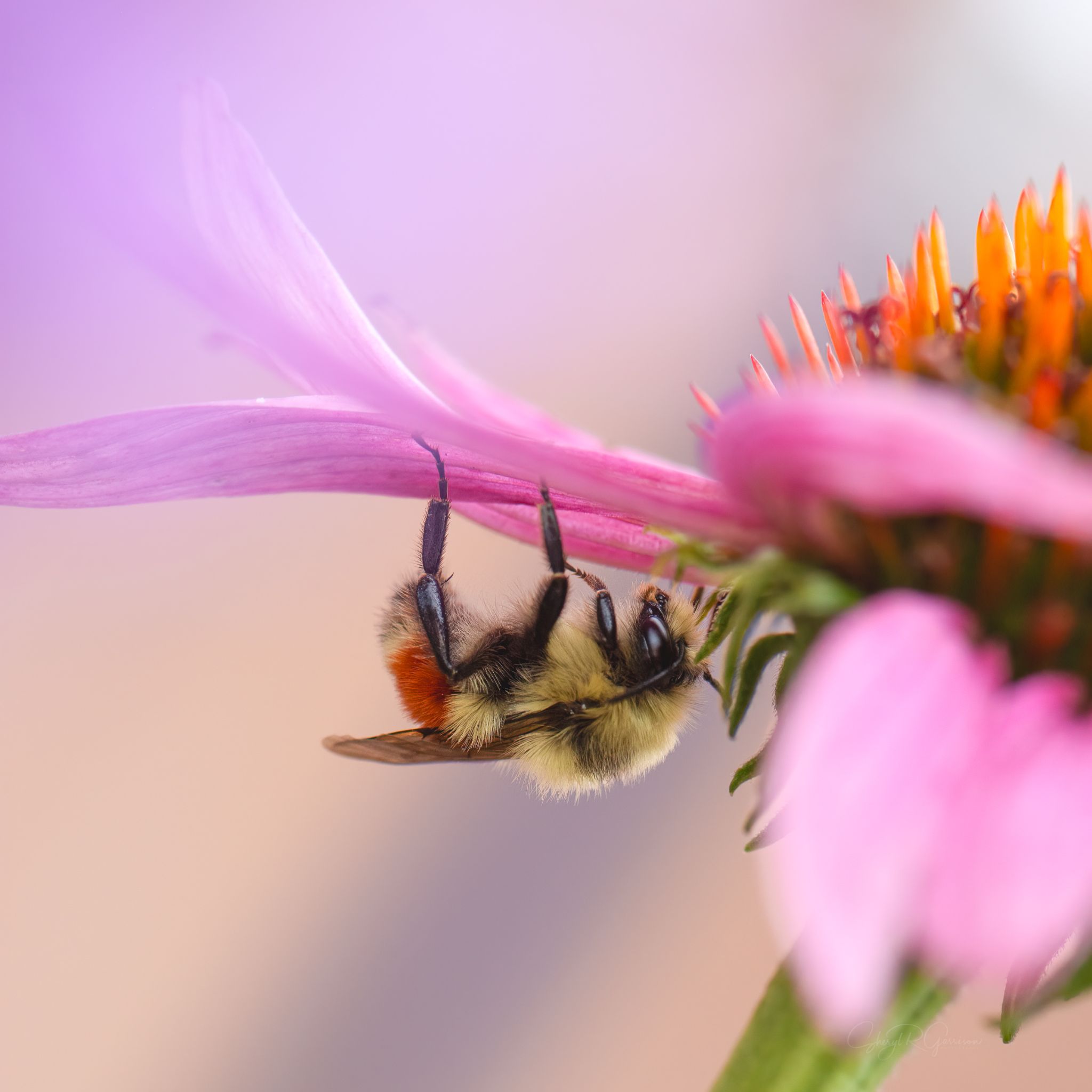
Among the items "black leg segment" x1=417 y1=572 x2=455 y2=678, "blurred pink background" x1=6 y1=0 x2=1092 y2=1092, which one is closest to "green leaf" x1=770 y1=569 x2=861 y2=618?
"black leg segment" x1=417 y1=572 x2=455 y2=678

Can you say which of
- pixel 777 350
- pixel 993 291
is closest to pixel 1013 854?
pixel 993 291

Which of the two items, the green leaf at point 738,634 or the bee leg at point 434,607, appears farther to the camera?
the bee leg at point 434,607

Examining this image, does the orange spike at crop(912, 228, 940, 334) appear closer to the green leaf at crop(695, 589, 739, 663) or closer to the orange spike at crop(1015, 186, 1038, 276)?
the orange spike at crop(1015, 186, 1038, 276)

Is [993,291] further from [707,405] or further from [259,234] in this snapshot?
[259,234]

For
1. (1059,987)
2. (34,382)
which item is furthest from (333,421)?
(34,382)

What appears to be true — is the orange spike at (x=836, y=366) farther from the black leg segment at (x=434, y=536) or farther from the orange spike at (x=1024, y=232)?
the black leg segment at (x=434, y=536)

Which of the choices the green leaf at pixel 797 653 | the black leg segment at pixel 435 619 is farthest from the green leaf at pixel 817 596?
the black leg segment at pixel 435 619

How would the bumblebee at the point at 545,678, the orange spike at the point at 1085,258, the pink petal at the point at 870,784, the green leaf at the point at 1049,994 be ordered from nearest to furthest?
the pink petal at the point at 870,784, the green leaf at the point at 1049,994, the orange spike at the point at 1085,258, the bumblebee at the point at 545,678
